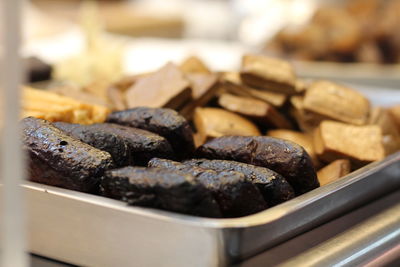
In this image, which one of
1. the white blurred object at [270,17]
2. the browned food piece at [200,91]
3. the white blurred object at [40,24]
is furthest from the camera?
the white blurred object at [40,24]

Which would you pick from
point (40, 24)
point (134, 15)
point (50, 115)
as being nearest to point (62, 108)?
point (50, 115)

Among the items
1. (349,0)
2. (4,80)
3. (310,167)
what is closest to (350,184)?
(310,167)

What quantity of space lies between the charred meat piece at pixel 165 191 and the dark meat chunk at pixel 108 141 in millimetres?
116

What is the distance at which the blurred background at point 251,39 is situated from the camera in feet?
6.78

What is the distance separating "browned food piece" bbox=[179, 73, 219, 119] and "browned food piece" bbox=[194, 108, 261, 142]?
0.09 ft

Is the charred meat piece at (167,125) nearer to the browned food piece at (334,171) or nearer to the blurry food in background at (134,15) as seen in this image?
the browned food piece at (334,171)

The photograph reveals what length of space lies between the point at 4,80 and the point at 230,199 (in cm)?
36

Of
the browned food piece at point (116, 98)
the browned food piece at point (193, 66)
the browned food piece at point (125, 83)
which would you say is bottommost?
the browned food piece at point (116, 98)

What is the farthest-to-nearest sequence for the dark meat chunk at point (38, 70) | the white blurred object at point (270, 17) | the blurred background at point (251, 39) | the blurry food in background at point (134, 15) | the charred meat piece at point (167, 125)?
1. the blurry food in background at point (134, 15)
2. the white blurred object at point (270, 17)
3. the blurred background at point (251, 39)
4. the dark meat chunk at point (38, 70)
5. the charred meat piece at point (167, 125)

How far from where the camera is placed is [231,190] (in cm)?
76

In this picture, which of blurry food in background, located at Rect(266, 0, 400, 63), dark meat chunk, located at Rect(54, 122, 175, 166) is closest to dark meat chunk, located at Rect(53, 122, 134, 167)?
dark meat chunk, located at Rect(54, 122, 175, 166)

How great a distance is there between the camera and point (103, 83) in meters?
1.37

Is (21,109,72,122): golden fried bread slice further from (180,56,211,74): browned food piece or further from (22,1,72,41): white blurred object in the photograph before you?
(22,1,72,41): white blurred object

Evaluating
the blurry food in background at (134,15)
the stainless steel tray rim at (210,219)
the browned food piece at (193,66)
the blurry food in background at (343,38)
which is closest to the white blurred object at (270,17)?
the blurry food in background at (343,38)
